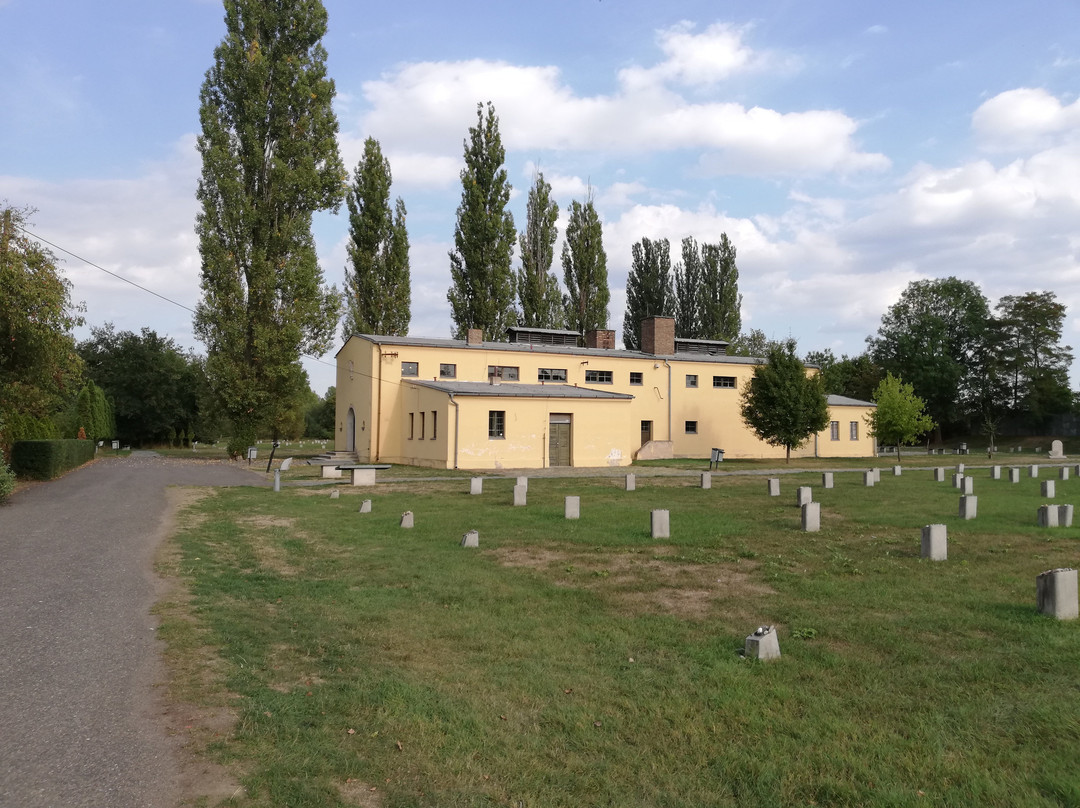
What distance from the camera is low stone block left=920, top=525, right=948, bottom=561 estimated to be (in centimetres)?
1015

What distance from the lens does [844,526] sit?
13.9 m

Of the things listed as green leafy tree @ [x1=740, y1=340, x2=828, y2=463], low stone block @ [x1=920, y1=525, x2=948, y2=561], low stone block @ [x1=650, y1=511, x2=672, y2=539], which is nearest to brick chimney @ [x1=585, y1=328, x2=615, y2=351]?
green leafy tree @ [x1=740, y1=340, x2=828, y2=463]

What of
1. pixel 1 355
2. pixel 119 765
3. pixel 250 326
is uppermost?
pixel 250 326

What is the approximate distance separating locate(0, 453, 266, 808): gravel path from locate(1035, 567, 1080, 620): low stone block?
755cm

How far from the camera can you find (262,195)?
124ft

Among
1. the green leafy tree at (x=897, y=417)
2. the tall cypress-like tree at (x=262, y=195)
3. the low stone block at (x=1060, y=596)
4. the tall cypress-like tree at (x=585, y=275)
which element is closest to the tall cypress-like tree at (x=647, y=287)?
the tall cypress-like tree at (x=585, y=275)

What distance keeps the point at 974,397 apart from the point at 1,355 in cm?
7919

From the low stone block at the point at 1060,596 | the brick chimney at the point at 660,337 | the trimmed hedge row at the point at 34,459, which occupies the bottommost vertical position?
the low stone block at the point at 1060,596

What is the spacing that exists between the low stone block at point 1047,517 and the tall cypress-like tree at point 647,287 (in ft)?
158

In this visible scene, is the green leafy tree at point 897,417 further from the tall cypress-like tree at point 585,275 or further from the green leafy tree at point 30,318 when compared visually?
the green leafy tree at point 30,318

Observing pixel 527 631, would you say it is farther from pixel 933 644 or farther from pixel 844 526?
pixel 844 526

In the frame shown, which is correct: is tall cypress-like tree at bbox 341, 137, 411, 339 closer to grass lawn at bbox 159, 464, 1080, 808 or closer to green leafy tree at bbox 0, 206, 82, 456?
green leafy tree at bbox 0, 206, 82, 456

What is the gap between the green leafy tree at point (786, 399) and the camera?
122 ft

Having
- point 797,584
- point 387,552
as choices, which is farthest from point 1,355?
point 797,584
